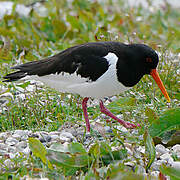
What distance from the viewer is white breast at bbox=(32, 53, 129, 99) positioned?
3.93 metres

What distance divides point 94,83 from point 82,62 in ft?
0.84

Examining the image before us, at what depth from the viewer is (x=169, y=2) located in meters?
10.5

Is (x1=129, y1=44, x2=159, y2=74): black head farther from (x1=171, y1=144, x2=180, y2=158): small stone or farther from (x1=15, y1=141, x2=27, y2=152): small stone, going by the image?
(x1=15, y1=141, x2=27, y2=152): small stone

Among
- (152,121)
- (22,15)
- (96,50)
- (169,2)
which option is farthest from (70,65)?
(169,2)

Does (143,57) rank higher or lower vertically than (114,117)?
higher

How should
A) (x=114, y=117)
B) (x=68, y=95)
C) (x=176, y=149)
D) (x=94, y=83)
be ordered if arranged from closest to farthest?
(x=176, y=149) → (x=94, y=83) → (x=114, y=117) → (x=68, y=95)

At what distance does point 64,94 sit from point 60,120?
588mm

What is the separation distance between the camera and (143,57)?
402 centimetres

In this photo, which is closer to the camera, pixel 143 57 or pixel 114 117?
pixel 143 57

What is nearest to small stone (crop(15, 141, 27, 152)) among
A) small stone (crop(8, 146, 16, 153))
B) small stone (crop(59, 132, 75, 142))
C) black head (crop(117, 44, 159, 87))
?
small stone (crop(8, 146, 16, 153))

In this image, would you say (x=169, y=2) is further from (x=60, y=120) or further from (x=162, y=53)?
(x=60, y=120)

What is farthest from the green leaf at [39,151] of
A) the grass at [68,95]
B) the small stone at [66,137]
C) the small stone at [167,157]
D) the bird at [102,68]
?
the small stone at [167,157]

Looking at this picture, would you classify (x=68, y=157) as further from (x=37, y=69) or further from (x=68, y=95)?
(x=68, y=95)

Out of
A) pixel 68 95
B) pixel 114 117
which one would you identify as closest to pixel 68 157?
pixel 114 117
